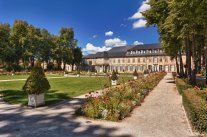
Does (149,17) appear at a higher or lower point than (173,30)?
higher

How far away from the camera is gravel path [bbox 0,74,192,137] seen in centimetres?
834

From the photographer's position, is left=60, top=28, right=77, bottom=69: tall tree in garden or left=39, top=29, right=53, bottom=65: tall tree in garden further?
left=39, top=29, right=53, bottom=65: tall tree in garden

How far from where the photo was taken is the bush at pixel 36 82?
13.2 meters

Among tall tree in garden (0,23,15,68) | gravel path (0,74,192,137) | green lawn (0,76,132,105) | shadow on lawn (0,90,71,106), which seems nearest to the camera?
→ gravel path (0,74,192,137)

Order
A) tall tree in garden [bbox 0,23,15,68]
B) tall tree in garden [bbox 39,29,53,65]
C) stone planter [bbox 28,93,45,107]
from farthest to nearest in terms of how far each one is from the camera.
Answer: tall tree in garden [bbox 39,29,53,65] → tall tree in garden [bbox 0,23,15,68] → stone planter [bbox 28,93,45,107]

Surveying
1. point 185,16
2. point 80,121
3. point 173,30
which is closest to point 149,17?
point 173,30

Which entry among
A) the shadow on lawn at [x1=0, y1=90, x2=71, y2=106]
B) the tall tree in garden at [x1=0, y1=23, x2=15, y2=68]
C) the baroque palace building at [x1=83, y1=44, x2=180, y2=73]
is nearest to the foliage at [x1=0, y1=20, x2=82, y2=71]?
the tall tree in garden at [x1=0, y1=23, x2=15, y2=68]

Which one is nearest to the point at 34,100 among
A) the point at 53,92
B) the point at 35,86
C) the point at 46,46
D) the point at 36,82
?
the point at 35,86

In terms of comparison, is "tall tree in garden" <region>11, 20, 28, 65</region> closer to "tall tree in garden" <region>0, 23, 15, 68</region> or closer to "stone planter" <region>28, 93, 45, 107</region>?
"tall tree in garden" <region>0, 23, 15, 68</region>

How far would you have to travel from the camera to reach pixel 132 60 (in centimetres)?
8606

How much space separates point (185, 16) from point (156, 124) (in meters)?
10.4

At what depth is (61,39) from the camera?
75.1 meters

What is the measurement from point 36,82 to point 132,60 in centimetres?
7436

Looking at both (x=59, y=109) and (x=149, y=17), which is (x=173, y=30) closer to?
(x=149, y=17)
